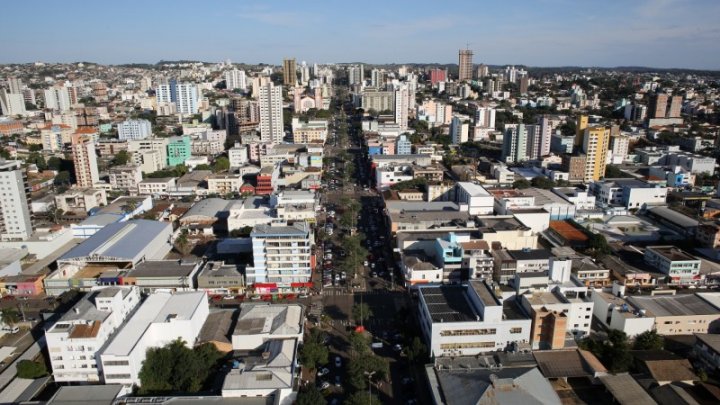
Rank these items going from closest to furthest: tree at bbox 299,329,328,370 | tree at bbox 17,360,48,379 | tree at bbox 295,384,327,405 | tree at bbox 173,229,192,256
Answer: tree at bbox 295,384,327,405
tree at bbox 17,360,48,379
tree at bbox 299,329,328,370
tree at bbox 173,229,192,256

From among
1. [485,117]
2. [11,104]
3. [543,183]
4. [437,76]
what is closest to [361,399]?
[543,183]

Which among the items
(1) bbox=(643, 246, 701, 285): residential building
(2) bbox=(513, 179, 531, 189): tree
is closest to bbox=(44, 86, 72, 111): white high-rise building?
(2) bbox=(513, 179, 531, 189): tree

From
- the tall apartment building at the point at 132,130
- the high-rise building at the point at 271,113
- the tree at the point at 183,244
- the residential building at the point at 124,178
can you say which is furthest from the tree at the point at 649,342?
the tall apartment building at the point at 132,130

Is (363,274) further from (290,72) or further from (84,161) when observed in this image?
(290,72)

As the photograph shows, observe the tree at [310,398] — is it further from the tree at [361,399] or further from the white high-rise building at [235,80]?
Answer: the white high-rise building at [235,80]

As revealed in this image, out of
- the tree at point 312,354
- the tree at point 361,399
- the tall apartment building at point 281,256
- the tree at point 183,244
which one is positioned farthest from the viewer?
the tree at point 183,244

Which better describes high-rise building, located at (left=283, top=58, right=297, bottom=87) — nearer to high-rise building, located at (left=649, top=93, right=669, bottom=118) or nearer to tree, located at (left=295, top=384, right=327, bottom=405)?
high-rise building, located at (left=649, top=93, right=669, bottom=118)
